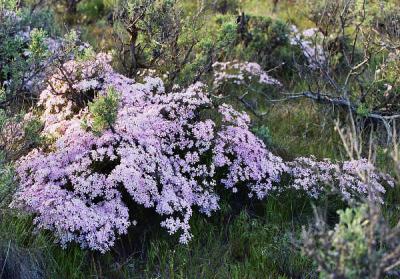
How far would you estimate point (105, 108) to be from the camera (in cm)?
412

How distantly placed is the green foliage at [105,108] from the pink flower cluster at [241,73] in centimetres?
288

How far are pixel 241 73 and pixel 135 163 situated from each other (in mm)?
3221

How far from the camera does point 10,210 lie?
13.1ft

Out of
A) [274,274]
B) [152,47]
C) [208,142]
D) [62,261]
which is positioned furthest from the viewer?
[152,47]

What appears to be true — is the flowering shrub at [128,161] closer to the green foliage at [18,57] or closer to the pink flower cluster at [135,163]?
the pink flower cluster at [135,163]

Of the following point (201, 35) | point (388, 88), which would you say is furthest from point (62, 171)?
point (388, 88)

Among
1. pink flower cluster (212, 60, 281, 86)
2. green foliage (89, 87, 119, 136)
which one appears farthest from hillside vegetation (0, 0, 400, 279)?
pink flower cluster (212, 60, 281, 86)

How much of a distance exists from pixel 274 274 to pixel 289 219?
30.6 inches

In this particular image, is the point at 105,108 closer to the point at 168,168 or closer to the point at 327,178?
the point at 168,168

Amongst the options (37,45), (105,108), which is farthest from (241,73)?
(105,108)

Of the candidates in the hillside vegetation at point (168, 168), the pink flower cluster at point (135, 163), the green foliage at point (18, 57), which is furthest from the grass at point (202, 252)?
the green foliage at point (18, 57)

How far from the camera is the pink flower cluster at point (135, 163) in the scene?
4.11m

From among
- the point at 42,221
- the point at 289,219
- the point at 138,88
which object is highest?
the point at 138,88

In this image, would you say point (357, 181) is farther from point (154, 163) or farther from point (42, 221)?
point (42, 221)
